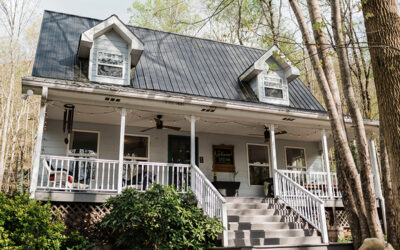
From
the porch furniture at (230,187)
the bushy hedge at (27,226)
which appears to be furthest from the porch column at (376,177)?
the bushy hedge at (27,226)

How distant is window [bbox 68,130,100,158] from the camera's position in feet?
34.2

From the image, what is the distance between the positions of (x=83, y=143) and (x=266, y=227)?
5.70 meters

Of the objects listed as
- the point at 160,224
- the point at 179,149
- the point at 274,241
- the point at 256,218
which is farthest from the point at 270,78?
the point at 160,224

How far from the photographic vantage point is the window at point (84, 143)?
10.4 meters

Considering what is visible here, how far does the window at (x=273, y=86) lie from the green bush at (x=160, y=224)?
5653 millimetres

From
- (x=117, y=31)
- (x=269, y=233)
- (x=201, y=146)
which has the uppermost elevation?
(x=117, y=31)

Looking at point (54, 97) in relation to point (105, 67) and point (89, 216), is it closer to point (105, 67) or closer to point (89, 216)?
point (105, 67)

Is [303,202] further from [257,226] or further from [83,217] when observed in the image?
[83,217]

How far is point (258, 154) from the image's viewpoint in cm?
1255

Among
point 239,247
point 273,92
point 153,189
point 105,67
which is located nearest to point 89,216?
point 153,189

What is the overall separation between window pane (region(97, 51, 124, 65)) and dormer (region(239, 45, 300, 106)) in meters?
4.14

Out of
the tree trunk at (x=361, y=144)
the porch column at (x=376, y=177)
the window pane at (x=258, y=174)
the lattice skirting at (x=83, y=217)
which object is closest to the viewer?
the tree trunk at (x=361, y=144)

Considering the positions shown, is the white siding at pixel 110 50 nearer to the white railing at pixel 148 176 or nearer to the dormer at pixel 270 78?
the white railing at pixel 148 176

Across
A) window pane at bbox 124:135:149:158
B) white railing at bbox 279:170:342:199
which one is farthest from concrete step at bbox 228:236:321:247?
window pane at bbox 124:135:149:158
